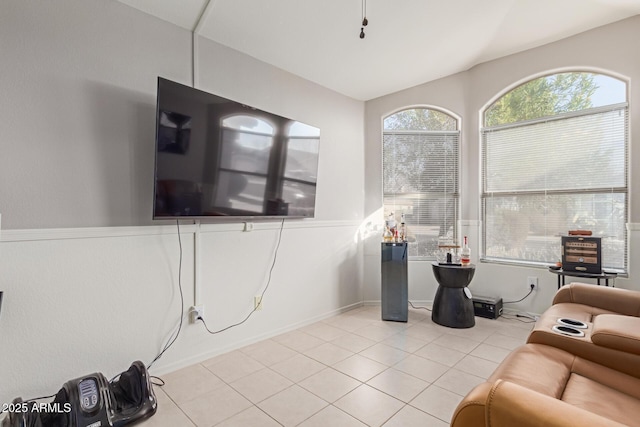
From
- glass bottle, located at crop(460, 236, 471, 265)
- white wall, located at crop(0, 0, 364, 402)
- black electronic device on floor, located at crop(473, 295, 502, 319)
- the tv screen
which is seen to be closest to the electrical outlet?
white wall, located at crop(0, 0, 364, 402)

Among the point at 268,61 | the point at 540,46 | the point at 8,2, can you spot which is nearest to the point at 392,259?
the point at 268,61

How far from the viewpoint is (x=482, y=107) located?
3.57 metres

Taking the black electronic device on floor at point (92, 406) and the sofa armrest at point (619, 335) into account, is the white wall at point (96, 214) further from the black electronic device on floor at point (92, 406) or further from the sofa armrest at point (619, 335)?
the sofa armrest at point (619, 335)

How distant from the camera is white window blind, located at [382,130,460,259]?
3762 mm

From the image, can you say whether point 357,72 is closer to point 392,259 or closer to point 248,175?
point 248,175

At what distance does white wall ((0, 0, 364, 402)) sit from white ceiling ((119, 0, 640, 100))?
230 millimetres

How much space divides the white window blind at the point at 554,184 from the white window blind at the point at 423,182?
37 cm

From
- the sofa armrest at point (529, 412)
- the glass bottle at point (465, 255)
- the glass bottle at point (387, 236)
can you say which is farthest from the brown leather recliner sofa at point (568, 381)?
the glass bottle at point (387, 236)

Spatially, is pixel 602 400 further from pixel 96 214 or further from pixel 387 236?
pixel 96 214

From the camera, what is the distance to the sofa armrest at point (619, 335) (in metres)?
1.35

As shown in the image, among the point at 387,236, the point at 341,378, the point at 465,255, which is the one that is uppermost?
the point at 387,236

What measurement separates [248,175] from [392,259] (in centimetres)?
176

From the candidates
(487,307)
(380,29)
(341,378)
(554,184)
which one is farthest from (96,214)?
(554,184)

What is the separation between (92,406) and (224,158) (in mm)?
1627
